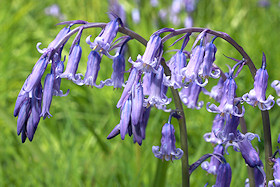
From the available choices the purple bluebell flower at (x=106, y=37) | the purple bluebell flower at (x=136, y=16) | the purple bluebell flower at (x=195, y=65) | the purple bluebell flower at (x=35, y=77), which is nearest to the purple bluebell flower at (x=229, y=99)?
the purple bluebell flower at (x=195, y=65)

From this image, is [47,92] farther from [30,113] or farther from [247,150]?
[247,150]

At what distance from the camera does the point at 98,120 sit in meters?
4.65

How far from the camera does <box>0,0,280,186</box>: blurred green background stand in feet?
10.4

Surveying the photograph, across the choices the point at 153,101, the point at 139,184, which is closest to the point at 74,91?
the point at 139,184

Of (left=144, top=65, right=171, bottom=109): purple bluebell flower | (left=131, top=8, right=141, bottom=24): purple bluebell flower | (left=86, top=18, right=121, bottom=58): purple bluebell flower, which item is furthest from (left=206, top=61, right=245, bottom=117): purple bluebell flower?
(left=131, top=8, right=141, bottom=24): purple bluebell flower

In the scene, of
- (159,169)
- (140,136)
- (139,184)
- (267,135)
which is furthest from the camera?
(139,184)

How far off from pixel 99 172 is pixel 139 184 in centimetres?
50

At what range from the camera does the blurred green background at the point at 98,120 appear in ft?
10.4

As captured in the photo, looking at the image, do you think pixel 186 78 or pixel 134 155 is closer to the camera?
pixel 186 78

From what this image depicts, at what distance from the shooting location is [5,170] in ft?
12.5

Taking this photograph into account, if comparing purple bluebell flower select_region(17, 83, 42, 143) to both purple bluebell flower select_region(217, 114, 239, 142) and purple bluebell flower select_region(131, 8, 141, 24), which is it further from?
purple bluebell flower select_region(131, 8, 141, 24)

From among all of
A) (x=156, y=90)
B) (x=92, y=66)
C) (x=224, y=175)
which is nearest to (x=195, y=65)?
(x=156, y=90)

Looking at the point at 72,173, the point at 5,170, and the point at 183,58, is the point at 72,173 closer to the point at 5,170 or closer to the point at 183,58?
the point at 5,170

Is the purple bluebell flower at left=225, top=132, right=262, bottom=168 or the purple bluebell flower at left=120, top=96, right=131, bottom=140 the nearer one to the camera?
the purple bluebell flower at left=120, top=96, right=131, bottom=140
